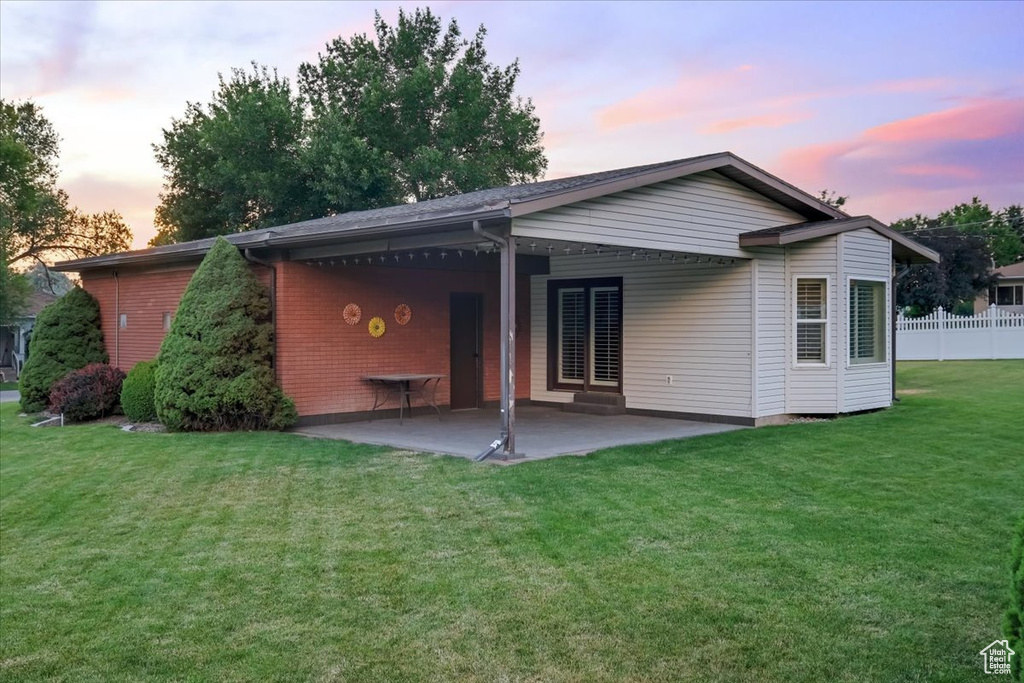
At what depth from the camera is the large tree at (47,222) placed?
35.3 meters

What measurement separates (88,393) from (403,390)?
535 cm

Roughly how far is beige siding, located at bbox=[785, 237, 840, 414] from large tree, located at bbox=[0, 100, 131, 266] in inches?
1182

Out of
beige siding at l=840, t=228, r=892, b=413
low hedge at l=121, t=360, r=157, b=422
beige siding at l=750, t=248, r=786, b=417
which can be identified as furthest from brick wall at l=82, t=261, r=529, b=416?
beige siding at l=840, t=228, r=892, b=413

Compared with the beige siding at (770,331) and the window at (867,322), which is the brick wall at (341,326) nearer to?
the beige siding at (770,331)

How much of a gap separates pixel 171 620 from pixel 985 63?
13.8m

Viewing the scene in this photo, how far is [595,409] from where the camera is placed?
13.9 m

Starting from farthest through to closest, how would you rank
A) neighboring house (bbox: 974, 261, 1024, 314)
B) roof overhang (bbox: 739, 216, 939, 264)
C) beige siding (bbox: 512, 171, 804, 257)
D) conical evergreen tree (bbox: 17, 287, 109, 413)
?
neighboring house (bbox: 974, 261, 1024, 314) → conical evergreen tree (bbox: 17, 287, 109, 413) → roof overhang (bbox: 739, 216, 939, 264) → beige siding (bbox: 512, 171, 804, 257)

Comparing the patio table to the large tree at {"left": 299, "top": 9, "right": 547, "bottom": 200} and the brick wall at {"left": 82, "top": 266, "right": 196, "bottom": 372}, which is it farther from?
the large tree at {"left": 299, "top": 9, "right": 547, "bottom": 200}

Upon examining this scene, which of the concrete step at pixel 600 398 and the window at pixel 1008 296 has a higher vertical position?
the window at pixel 1008 296

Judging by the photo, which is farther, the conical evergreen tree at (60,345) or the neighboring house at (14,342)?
the neighboring house at (14,342)

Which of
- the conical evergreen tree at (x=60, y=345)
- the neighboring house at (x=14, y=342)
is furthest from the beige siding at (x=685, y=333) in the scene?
the neighboring house at (x=14, y=342)

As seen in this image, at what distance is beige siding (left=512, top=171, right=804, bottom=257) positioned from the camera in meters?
9.49

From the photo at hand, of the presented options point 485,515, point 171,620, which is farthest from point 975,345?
point 171,620

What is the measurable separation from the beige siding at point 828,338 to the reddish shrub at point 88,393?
10.7 meters
